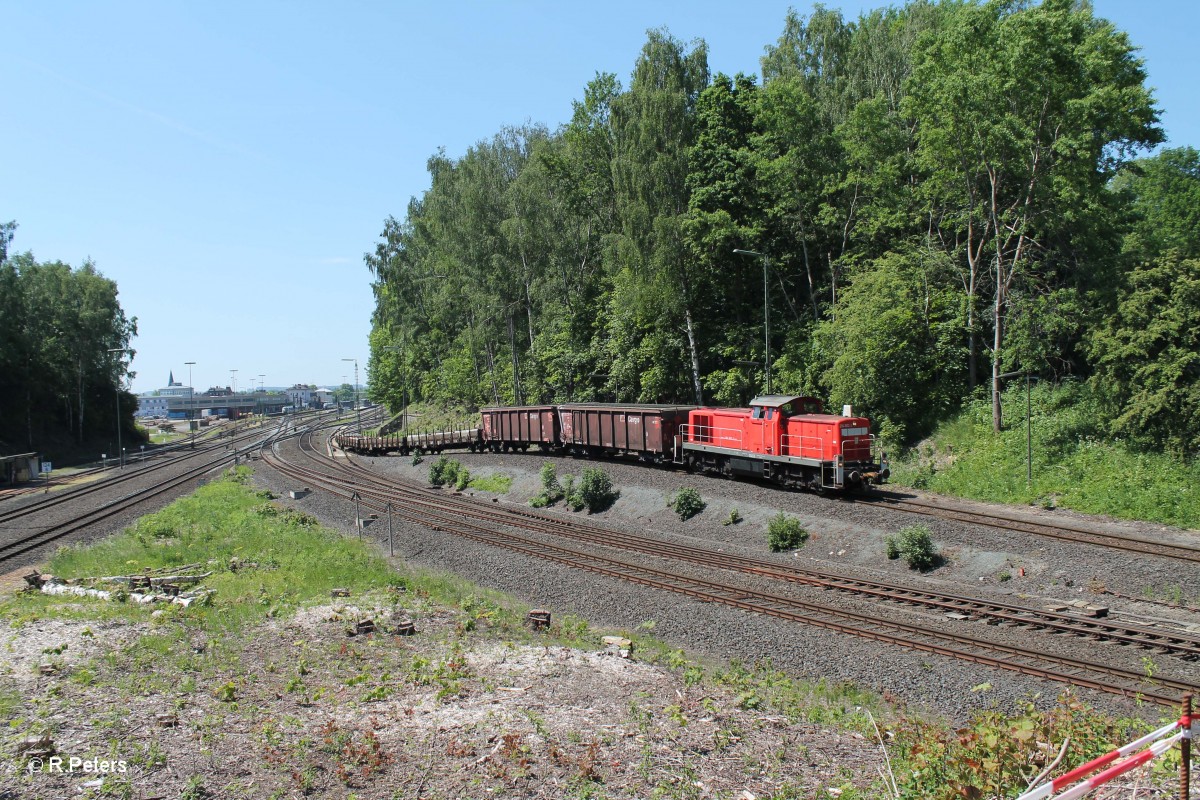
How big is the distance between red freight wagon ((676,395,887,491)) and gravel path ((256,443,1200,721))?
3.28ft

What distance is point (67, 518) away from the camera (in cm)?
3250

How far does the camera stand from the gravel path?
12.1 meters

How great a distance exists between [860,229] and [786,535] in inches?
777

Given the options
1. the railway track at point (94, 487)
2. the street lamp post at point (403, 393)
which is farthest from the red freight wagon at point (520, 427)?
the street lamp post at point (403, 393)

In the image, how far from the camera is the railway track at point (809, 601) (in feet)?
39.4

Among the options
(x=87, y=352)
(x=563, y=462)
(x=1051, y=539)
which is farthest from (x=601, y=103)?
(x=87, y=352)

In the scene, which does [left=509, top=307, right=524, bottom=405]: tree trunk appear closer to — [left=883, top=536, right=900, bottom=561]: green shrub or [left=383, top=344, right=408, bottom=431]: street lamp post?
[left=383, top=344, right=408, bottom=431]: street lamp post

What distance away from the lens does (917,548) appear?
738 inches

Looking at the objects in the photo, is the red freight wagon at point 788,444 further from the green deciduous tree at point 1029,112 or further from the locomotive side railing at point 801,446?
the green deciduous tree at point 1029,112

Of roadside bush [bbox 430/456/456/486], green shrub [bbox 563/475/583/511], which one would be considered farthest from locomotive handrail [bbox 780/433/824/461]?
roadside bush [bbox 430/456/456/486]

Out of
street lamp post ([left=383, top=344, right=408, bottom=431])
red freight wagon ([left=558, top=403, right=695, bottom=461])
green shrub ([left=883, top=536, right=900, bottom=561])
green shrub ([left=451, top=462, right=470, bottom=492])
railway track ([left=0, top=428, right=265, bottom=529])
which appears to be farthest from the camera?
street lamp post ([left=383, top=344, right=408, bottom=431])

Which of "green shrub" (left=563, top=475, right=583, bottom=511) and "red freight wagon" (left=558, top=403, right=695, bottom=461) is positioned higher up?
"red freight wagon" (left=558, top=403, right=695, bottom=461)

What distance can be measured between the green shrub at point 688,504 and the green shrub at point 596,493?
419cm

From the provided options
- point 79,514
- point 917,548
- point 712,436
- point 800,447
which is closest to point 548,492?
point 712,436
